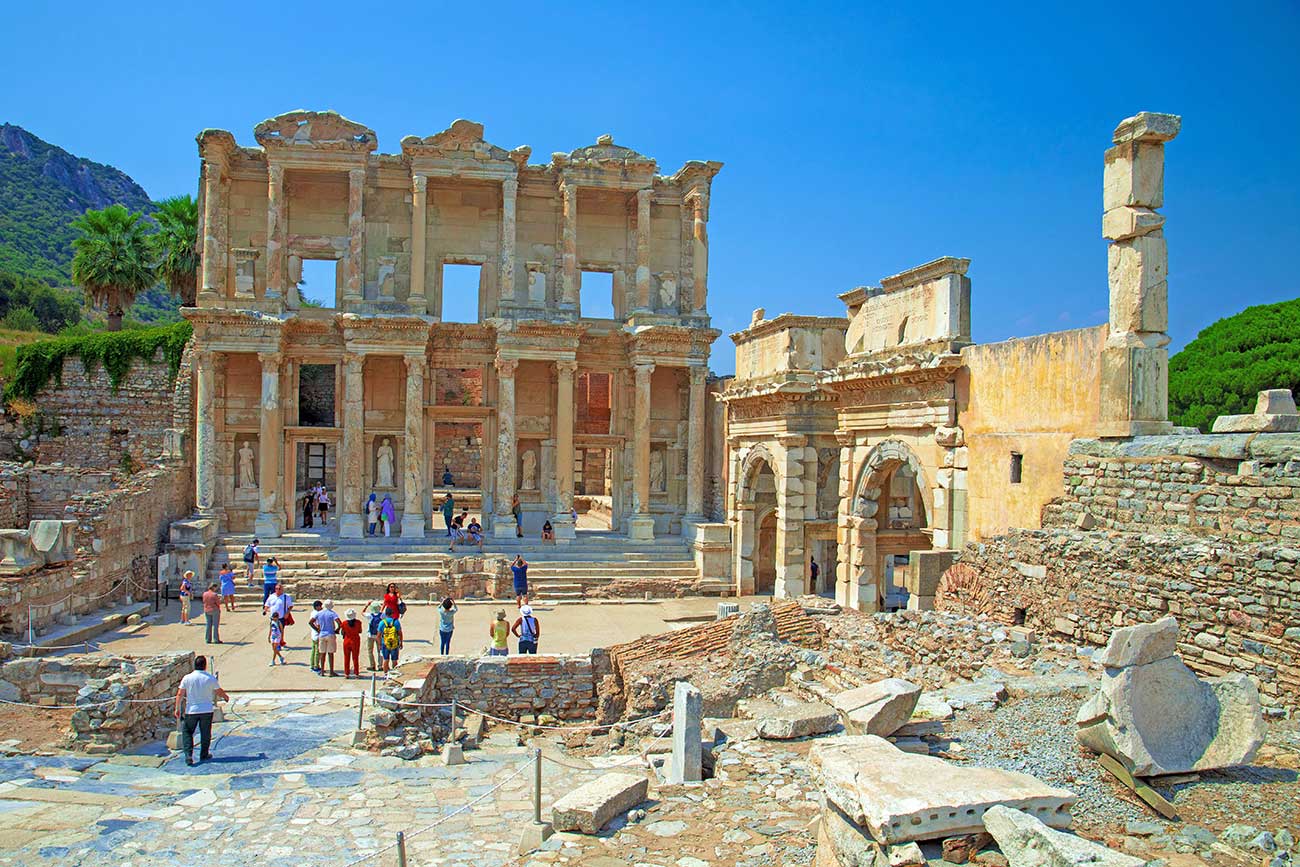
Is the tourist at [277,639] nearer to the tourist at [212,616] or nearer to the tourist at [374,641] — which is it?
Answer: the tourist at [374,641]

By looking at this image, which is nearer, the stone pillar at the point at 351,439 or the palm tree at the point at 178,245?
the stone pillar at the point at 351,439

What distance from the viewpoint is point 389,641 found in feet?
50.3

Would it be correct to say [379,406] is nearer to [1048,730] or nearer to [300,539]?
[300,539]

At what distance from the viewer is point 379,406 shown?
28.5 m

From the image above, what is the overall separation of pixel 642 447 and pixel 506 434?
12.9ft

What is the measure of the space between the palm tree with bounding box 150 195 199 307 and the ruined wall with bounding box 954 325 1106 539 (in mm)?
30071

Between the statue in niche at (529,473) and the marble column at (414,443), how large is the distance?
3.43 metres

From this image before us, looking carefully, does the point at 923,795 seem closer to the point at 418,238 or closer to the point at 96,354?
the point at 418,238

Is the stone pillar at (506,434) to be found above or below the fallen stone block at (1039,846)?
above

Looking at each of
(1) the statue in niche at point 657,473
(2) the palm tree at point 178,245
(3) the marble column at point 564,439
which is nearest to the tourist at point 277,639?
(3) the marble column at point 564,439

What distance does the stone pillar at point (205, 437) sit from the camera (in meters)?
26.5

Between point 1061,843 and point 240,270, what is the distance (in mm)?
27124

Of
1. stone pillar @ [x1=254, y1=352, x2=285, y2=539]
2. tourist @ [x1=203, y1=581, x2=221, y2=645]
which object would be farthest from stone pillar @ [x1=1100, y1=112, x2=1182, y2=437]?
stone pillar @ [x1=254, y1=352, x2=285, y2=539]

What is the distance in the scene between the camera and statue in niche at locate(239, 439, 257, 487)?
27344 mm
